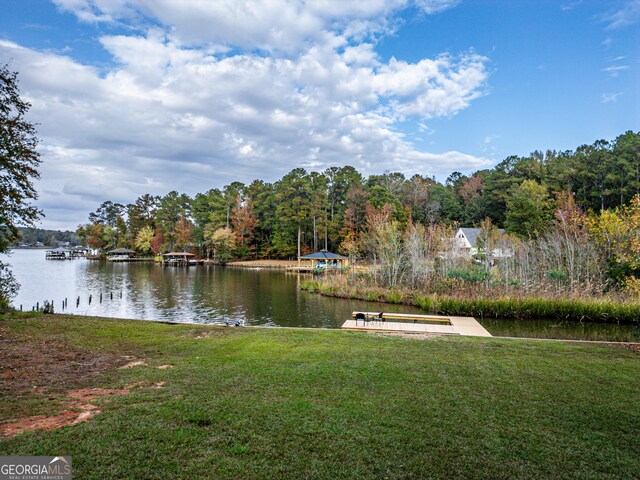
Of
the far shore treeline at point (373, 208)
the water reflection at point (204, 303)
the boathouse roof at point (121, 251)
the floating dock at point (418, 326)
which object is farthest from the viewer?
the boathouse roof at point (121, 251)

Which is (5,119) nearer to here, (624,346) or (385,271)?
(624,346)

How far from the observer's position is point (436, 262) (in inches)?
880

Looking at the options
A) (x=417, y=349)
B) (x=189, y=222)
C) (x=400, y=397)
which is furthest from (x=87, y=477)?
(x=189, y=222)

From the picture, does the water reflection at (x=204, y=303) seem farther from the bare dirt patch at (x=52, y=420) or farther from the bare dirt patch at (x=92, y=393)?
the bare dirt patch at (x=52, y=420)

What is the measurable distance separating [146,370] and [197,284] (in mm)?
24013

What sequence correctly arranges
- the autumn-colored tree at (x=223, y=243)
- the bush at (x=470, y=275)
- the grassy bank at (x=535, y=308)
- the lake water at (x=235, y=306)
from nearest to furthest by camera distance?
the lake water at (x=235, y=306), the grassy bank at (x=535, y=308), the bush at (x=470, y=275), the autumn-colored tree at (x=223, y=243)

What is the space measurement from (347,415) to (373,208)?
1569 inches

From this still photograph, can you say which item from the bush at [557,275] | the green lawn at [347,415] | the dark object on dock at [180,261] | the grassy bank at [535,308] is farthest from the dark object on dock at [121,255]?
the bush at [557,275]

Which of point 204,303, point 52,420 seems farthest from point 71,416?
point 204,303

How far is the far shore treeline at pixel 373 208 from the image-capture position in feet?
99.6

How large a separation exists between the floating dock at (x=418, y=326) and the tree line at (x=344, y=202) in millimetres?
25890

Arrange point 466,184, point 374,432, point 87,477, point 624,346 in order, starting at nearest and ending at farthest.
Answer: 1. point 87,477
2. point 374,432
3. point 624,346
4. point 466,184

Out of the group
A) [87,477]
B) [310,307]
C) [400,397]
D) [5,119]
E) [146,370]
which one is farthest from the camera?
[310,307]

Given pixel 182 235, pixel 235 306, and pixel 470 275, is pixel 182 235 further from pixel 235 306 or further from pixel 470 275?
pixel 470 275
